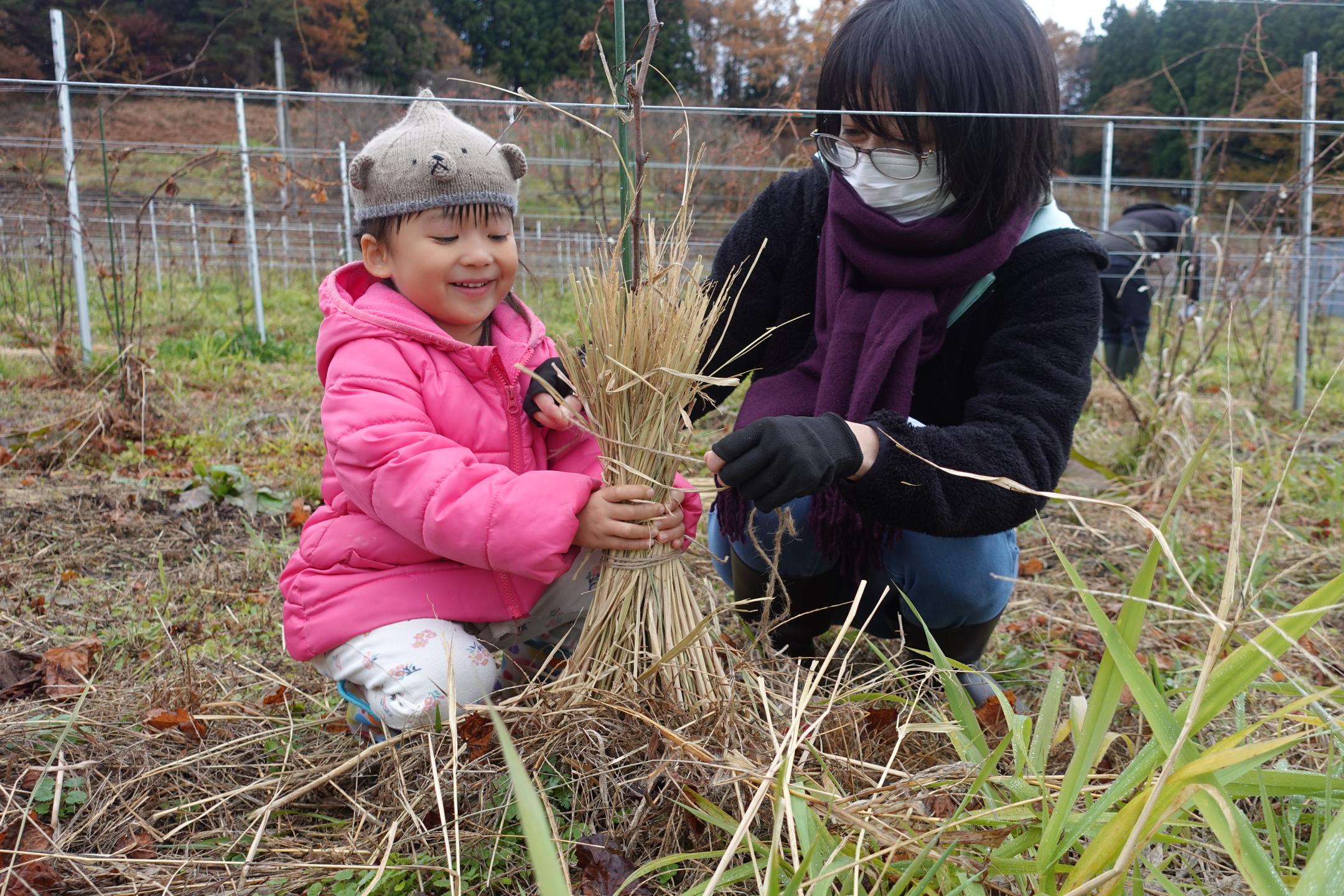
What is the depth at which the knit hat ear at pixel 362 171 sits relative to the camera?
5.43 ft

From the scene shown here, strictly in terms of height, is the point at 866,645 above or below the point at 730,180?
below

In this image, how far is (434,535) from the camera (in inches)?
58.7

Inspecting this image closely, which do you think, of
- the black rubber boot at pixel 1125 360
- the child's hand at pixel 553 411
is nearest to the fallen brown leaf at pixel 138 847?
the child's hand at pixel 553 411

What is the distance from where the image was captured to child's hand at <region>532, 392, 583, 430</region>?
5.40 feet

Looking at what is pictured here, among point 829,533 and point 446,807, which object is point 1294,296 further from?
point 446,807

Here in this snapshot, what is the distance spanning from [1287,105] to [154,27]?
11357 mm

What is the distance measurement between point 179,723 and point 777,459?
1.12m

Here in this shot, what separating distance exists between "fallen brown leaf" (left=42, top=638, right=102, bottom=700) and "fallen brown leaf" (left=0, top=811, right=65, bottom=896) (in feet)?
1.35

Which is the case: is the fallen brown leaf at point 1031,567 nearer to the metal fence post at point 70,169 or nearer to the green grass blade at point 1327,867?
the green grass blade at point 1327,867

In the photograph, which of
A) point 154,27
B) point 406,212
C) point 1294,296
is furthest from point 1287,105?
point 154,27

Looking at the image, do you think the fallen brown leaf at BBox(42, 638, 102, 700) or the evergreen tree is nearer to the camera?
the fallen brown leaf at BBox(42, 638, 102, 700)

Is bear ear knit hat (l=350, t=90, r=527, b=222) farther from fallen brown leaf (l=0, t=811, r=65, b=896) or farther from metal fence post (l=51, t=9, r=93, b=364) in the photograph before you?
metal fence post (l=51, t=9, r=93, b=364)

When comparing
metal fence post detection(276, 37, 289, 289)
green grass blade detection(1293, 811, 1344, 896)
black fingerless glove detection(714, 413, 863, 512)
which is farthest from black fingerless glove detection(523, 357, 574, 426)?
green grass blade detection(1293, 811, 1344, 896)

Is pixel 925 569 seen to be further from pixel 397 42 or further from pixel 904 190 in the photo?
pixel 397 42
